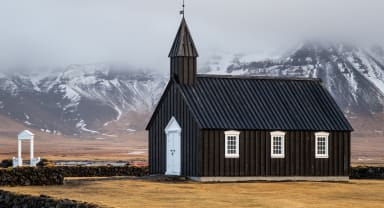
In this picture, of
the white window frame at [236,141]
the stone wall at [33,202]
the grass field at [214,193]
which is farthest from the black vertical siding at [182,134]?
the stone wall at [33,202]

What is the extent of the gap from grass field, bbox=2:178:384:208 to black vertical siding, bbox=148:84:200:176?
2.80 metres

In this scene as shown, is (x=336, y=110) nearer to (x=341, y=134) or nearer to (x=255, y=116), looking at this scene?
(x=341, y=134)

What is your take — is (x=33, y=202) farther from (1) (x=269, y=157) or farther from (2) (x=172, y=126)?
(1) (x=269, y=157)

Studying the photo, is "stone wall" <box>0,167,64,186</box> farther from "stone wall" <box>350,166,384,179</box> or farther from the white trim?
"stone wall" <box>350,166,384,179</box>

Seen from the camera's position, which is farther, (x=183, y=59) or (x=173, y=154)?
(x=183, y=59)

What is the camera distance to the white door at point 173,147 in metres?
52.5

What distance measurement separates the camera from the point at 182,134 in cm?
5209

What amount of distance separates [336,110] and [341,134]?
65.0 inches

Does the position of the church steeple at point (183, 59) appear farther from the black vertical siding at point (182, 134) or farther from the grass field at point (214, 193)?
the grass field at point (214, 193)

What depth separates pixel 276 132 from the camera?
172ft

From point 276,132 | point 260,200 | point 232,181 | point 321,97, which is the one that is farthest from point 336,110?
point 260,200

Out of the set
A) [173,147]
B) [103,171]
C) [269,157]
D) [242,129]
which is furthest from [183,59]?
[103,171]

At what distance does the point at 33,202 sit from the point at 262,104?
66.1 ft

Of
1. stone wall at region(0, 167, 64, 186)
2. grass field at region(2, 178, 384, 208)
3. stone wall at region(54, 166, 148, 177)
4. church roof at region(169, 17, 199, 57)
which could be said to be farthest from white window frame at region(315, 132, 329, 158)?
stone wall at region(0, 167, 64, 186)
